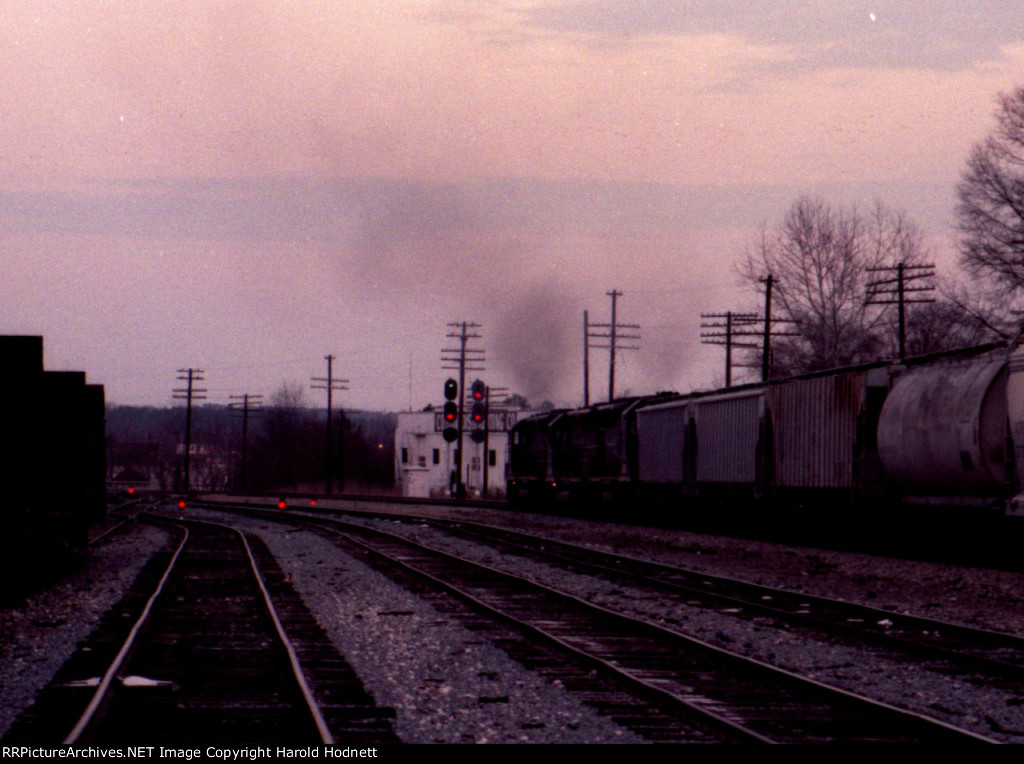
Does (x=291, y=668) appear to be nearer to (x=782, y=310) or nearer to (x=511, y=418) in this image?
(x=782, y=310)

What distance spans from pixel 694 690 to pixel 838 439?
46.1ft

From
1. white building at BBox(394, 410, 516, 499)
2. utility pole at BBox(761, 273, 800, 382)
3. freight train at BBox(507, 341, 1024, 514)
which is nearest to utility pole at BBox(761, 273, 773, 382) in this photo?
utility pole at BBox(761, 273, 800, 382)

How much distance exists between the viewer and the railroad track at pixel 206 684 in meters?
7.12

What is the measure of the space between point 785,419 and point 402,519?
13792mm

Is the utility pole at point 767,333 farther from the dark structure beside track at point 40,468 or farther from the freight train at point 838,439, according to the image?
the dark structure beside track at point 40,468

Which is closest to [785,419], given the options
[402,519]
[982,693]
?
[402,519]

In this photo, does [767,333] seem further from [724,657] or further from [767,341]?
[724,657]

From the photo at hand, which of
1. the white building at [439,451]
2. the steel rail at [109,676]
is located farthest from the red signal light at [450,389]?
the white building at [439,451]

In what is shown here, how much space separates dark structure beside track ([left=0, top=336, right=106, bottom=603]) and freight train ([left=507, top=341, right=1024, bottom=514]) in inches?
498

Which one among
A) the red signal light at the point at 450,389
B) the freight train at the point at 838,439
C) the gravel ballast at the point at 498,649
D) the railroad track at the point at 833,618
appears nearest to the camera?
the gravel ballast at the point at 498,649

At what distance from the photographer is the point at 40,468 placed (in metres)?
19.2

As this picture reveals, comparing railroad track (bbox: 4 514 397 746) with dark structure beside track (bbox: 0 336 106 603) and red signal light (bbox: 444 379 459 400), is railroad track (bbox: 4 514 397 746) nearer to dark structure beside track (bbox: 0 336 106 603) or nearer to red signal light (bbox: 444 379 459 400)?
dark structure beside track (bbox: 0 336 106 603)

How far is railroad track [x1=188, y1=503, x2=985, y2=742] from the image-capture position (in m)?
7.19

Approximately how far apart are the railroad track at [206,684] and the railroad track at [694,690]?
1.75 meters
